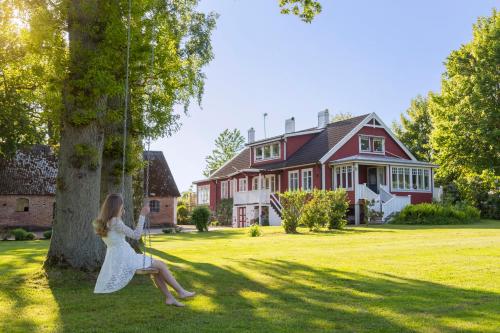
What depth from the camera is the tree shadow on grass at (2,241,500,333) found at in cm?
611

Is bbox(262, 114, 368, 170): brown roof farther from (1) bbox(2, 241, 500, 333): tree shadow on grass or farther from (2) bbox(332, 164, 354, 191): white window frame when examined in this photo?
(1) bbox(2, 241, 500, 333): tree shadow on grass

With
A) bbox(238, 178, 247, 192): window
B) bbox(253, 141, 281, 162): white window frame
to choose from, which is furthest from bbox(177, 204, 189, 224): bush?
bbox(253, 141, 281, 162): white window frame

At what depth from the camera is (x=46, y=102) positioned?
948 cm

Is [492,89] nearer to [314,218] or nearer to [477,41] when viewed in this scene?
[477,41]

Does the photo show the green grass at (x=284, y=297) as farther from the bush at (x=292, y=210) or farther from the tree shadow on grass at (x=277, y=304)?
the bush at (x=292, y=210)

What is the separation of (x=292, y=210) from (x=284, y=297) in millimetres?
15917

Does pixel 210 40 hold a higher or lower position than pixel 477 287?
higher

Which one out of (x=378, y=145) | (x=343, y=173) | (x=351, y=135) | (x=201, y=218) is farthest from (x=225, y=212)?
(x=201, y=218)

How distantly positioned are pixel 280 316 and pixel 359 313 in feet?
3.22

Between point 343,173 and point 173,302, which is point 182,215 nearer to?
point 343,173

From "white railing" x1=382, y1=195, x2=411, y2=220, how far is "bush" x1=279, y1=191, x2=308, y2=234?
8796 mm

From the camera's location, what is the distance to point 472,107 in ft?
127

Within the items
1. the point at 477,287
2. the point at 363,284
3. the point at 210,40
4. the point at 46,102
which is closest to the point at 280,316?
the point at 363,284

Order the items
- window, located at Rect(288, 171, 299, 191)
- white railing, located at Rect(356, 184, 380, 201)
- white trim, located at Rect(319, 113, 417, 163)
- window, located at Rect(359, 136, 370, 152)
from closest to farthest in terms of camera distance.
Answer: white railing, located at Rect(356, 184, 380, 201), white trim, located at Rect(319, 113, 417, 163), window, located at Rect(359, 136, 370, 152), window, located at Rect(288, 171, 299, 191)
